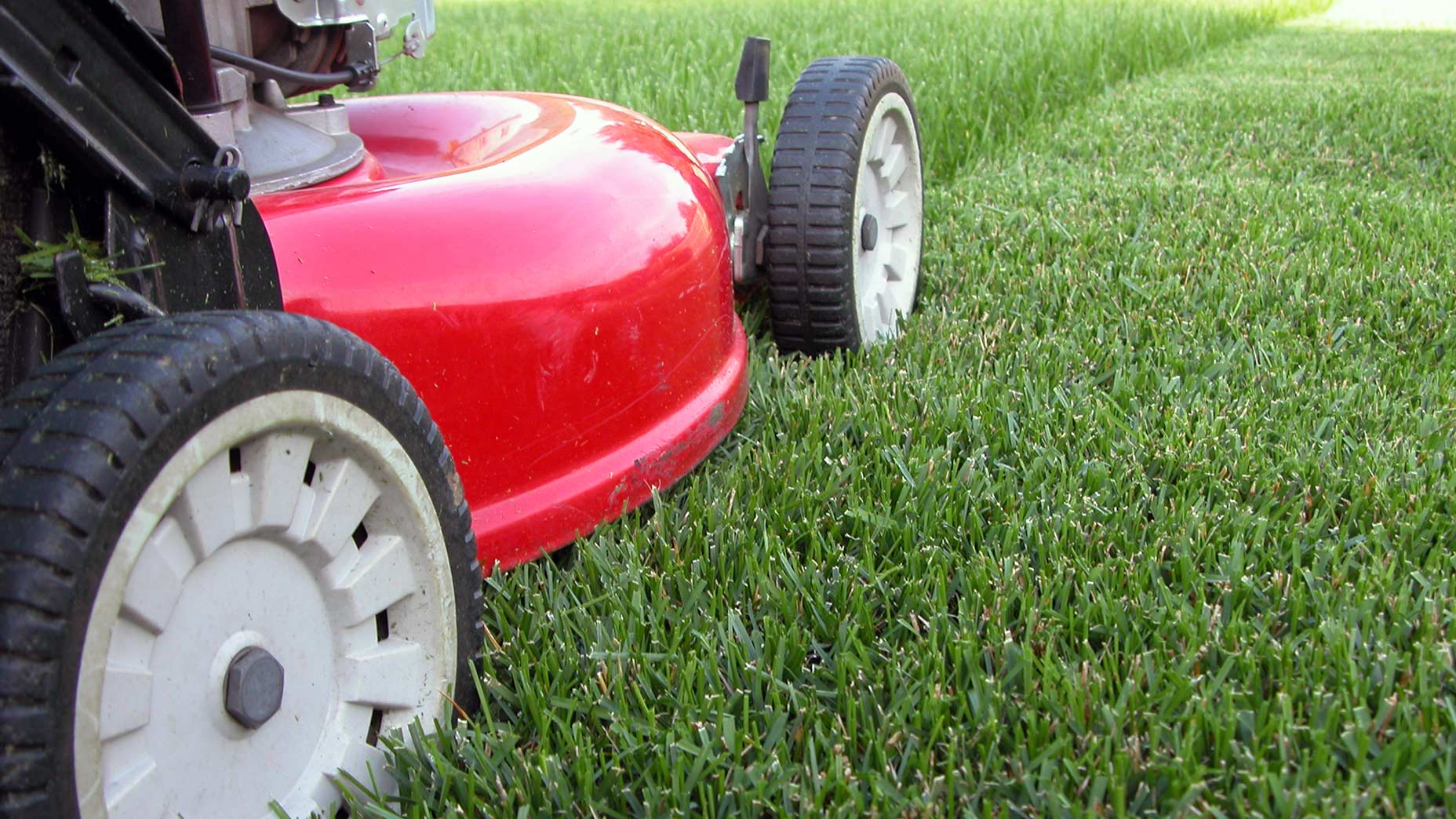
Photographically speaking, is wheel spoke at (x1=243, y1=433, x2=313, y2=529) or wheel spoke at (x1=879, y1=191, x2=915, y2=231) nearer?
wheel spoke at (x1=243, y1=433, x2=313, y2=529)

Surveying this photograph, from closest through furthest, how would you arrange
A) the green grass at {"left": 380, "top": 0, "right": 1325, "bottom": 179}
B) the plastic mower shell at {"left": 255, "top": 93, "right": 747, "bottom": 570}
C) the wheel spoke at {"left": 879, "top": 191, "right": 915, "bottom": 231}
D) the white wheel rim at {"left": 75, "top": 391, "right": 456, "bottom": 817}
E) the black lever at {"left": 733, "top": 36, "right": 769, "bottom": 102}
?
the white wheel rim at {"left": 75, "top": 391, "right": 456, "bottom": 817}, the plastic mower shell at {"left": 255, "top": 93, "right": 747, "bottom": 570}, the black lever at {"left": 733, "top": 36, "right": 769, "bottom": 102}, the wheel spoke at {"left": 879, "top": 191, "right": 915, "bottom": 231}, the green grass at {"left": 380, "top": 0, "right": 1325, "bottom": 179}

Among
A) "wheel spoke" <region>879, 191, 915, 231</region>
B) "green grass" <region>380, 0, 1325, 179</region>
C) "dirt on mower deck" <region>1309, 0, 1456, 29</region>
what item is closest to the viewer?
"wheel spoke" <region>879, 191, 915, 231</region>

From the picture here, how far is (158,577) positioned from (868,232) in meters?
1.52

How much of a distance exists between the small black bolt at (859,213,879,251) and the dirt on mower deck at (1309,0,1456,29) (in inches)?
267

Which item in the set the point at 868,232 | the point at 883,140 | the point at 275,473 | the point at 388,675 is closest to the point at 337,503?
the point at 275,473

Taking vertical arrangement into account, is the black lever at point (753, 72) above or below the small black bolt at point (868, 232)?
above

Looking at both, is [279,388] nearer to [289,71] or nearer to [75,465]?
[75,465]

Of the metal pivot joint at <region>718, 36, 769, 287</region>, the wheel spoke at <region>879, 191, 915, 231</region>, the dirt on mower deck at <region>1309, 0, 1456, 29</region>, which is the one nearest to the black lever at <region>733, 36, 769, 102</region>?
the metal pivot joint at <region>718, 36, 769, 287</region>

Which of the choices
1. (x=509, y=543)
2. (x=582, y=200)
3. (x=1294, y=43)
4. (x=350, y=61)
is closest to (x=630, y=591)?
(x=509, y=543)

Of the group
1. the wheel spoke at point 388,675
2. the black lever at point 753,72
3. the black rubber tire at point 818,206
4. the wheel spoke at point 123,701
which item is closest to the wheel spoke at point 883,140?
the black rubber tire at point 818,206

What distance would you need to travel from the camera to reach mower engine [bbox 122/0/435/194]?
5.16 ft

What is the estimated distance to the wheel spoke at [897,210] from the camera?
2.42 m

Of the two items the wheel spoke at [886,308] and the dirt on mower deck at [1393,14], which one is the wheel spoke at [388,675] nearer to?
the wheel spoke at [886,308]

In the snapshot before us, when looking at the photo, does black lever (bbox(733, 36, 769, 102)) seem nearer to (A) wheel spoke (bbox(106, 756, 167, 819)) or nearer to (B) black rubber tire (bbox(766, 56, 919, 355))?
(B) black rubber tire (bbox(766, 56, 919, 355))
